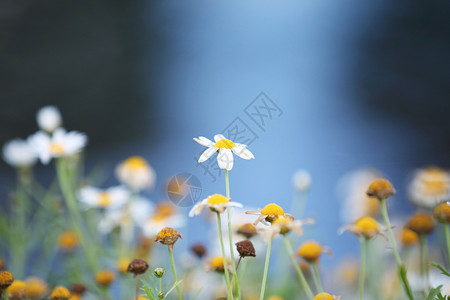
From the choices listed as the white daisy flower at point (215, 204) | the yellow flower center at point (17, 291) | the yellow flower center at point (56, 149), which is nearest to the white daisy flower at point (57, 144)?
the yellow flower center at point (56, 149)

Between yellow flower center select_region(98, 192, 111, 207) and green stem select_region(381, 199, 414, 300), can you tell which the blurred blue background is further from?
green stem select_region(381, 199, 414, 300)

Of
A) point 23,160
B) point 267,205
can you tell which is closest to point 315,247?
point 267,205

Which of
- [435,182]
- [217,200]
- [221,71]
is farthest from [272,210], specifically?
[221,71]

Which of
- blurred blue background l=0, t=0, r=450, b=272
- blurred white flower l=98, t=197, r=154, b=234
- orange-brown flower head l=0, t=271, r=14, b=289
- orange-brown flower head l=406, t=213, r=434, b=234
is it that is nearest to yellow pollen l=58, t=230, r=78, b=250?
blurred white flower l=98, t=197, r=154, b=234

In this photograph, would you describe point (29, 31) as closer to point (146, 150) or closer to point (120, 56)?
point (120, 56)

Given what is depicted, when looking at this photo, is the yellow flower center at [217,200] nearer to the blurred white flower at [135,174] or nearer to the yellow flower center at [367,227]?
the yellow flower center at [367,227]
